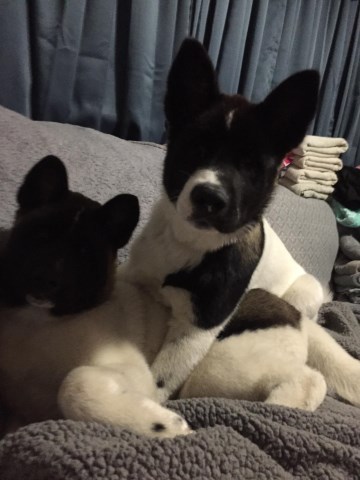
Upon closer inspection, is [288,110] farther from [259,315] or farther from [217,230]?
[259,315]

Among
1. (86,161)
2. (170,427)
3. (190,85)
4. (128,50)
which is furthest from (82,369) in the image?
(128,50)

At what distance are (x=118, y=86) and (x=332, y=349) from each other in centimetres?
145

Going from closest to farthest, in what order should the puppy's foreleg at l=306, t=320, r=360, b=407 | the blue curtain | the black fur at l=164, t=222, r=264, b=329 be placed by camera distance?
the black fur at l=164, t=222, r=264, b=329
the puppy's foreleg at l=306, t=320, r=360, b=407
the blue curtain

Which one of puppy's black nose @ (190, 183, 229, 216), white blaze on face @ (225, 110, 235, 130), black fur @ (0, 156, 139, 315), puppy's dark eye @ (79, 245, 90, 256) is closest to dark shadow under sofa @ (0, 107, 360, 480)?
black fur @ (0, 156, 139, 315)

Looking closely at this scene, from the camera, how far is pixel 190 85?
49.0 inches

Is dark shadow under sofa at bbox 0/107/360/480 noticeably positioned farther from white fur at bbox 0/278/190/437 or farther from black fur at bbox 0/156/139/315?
black fur at bbox 0/156/139/315

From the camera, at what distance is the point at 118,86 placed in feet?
7.11

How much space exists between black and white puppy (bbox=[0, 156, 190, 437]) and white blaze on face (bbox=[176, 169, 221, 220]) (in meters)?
0.12

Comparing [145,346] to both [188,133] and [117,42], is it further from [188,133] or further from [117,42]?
[117,42]

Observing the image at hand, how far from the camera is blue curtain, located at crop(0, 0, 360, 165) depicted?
1783mm

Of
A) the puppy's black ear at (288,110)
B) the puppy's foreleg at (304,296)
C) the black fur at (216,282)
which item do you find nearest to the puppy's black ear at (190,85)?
the puppy's black ear at (288,110)

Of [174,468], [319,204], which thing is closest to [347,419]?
[174,468]

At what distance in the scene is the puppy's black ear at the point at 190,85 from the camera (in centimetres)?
123

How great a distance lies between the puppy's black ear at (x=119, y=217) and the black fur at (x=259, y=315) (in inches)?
14.8
